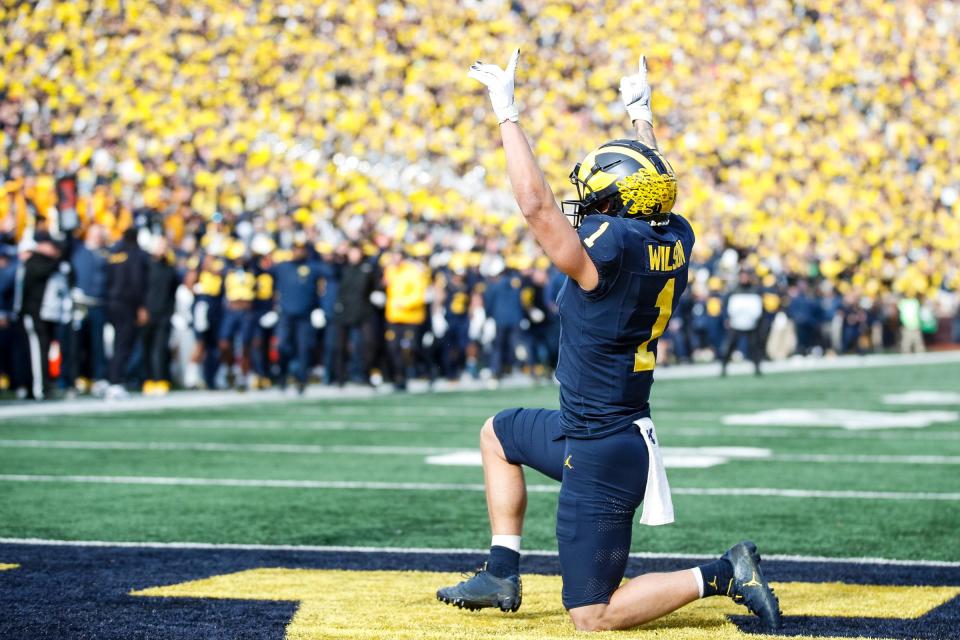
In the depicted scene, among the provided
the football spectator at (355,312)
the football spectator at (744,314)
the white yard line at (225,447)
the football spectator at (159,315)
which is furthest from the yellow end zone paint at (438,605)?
the football spectator at (744,314)

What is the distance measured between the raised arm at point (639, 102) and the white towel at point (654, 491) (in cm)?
122

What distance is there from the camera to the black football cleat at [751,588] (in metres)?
4.86

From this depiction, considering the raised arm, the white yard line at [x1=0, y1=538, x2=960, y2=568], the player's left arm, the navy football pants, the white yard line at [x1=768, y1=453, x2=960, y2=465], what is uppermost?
the raised arm

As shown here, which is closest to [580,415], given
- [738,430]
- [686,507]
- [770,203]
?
[686,507]

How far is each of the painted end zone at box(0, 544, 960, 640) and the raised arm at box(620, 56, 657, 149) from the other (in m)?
1.64

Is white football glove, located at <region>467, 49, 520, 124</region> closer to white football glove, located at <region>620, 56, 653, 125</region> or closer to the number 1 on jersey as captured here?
the number 1 on jersey

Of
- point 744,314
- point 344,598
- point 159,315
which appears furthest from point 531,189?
point 744,314

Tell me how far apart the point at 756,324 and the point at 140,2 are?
12729 millimetres

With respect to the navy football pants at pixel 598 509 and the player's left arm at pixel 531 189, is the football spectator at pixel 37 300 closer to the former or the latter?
the navy football pants at pixel 598 509

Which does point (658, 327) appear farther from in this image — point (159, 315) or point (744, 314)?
point (744, 314)

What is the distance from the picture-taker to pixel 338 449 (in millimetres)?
11898

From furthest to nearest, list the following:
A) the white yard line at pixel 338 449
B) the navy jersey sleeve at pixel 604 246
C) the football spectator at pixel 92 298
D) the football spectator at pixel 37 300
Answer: the football spectator at pixel 92 298 < the football spectator at pixel 37 300 < the white yard line at pixel 338 449 < the navy jersey sleeve at pixel 604 246

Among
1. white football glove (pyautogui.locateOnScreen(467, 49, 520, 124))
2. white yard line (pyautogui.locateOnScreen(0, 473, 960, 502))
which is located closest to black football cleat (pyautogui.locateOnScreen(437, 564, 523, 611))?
white football glove (pyautogui.locateOnScreen(467, 49, 520, 124))

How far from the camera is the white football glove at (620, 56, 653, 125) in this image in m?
5.69
